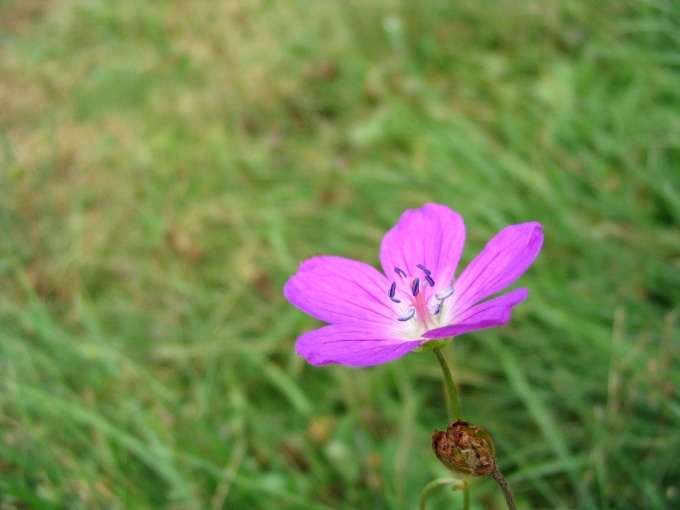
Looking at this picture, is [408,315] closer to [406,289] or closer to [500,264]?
[406,289]

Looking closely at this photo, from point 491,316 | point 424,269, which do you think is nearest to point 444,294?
point 424,269

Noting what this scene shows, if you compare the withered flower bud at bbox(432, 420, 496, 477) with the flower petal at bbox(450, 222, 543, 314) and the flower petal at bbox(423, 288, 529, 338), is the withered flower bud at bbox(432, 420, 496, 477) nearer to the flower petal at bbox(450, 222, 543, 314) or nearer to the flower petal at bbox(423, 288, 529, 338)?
the flower petal at bbox(423, 288, 529, 338)

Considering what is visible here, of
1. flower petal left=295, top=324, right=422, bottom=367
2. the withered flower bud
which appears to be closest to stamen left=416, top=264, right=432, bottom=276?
flower petal left=295, top=324, right=422, bottom=367

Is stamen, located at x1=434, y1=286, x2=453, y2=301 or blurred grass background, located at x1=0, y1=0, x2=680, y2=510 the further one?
blurred grass background, located at x1=0, y1=0, x2=680, y2=510

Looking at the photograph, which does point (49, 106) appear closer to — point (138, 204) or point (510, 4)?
point (138, 204)

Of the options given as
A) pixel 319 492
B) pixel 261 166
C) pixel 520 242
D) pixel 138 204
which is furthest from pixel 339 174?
pixel 520 242

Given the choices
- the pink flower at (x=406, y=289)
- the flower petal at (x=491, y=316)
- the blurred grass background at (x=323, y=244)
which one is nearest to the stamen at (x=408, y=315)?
the pink flower at (x=406, y=289)
